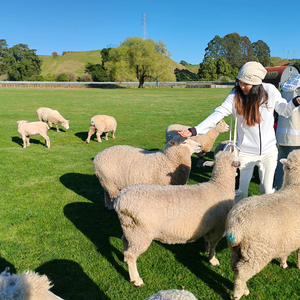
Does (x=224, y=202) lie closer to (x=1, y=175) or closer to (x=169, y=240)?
(x=169, y=240)

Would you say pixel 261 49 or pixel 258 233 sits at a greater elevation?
pixel 261 49

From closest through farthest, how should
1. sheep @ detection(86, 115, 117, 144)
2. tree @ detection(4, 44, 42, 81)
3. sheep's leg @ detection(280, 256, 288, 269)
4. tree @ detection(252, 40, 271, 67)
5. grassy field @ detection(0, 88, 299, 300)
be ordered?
grassy field @ detection(0, 88, 299, 300) → sheep's leg @ detection(280, 256, 288, 269) → sheep @ detection(86, 115, 117, 144) → tree @ detection(4, 44, 42, 81) → tree @ detection(252, 40, 271, 67)

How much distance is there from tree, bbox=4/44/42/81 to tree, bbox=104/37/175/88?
1659 inches

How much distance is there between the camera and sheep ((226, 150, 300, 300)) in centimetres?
253

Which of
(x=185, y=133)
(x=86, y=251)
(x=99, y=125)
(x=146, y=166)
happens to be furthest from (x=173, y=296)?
(x=99, y=125)

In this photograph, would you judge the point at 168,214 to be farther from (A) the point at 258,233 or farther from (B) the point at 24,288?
(B) the point at 24,288

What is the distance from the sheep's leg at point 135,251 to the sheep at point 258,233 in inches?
41.3

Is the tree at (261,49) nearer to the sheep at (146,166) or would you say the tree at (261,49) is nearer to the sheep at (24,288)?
the sheep at (146,166)

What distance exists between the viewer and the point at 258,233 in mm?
2514

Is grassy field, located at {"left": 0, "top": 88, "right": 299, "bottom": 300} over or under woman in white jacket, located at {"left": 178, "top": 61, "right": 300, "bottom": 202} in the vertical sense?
under

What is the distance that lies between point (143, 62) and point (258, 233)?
5987 cm

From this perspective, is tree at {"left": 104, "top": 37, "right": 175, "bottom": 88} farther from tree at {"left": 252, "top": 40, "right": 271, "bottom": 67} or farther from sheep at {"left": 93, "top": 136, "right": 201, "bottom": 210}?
tree at {"left": 252, "top": 40, "right": 271, "bottom": 67}

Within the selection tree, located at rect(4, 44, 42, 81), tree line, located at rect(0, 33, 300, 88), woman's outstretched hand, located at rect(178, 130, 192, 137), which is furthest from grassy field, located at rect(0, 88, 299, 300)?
tree, located at rect(4, 44, 42, 81)

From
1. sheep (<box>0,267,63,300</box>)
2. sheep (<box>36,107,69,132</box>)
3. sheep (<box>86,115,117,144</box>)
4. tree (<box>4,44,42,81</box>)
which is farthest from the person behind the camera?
tree (<box>4,44,42,81</box>)
